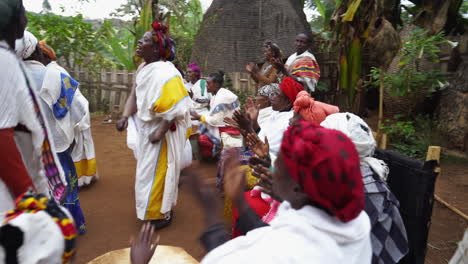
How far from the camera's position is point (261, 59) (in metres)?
9.95

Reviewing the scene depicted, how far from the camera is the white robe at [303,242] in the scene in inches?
41.6

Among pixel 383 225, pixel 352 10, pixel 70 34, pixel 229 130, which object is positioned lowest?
pixel 229 130

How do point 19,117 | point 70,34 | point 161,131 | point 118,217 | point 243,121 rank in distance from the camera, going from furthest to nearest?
1. point 70,34
2. point 118,217
3. point 161,131
4. point 243,121
5. point 19,117

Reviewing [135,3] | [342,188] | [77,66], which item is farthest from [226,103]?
[77,66]

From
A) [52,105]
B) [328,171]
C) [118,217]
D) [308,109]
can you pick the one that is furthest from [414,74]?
[328,171]

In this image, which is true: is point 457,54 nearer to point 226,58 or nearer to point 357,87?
point 357,87

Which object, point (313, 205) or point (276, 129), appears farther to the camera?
point (276, 129)

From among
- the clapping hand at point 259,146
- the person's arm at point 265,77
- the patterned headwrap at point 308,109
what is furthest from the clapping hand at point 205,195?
the person's arm at point 265,77

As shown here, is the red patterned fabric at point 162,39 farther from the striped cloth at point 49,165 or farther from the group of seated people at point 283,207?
the striped cloth at point 49,165

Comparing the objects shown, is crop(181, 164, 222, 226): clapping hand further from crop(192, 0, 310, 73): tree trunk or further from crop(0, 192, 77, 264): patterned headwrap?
crop(192, 0, 310, 73): tree trunk

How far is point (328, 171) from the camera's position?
105 centimetres

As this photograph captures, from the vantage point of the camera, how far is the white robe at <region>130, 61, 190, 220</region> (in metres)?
3.32

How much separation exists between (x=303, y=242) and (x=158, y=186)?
2690 millimetres

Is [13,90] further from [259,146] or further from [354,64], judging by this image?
[354,64]
